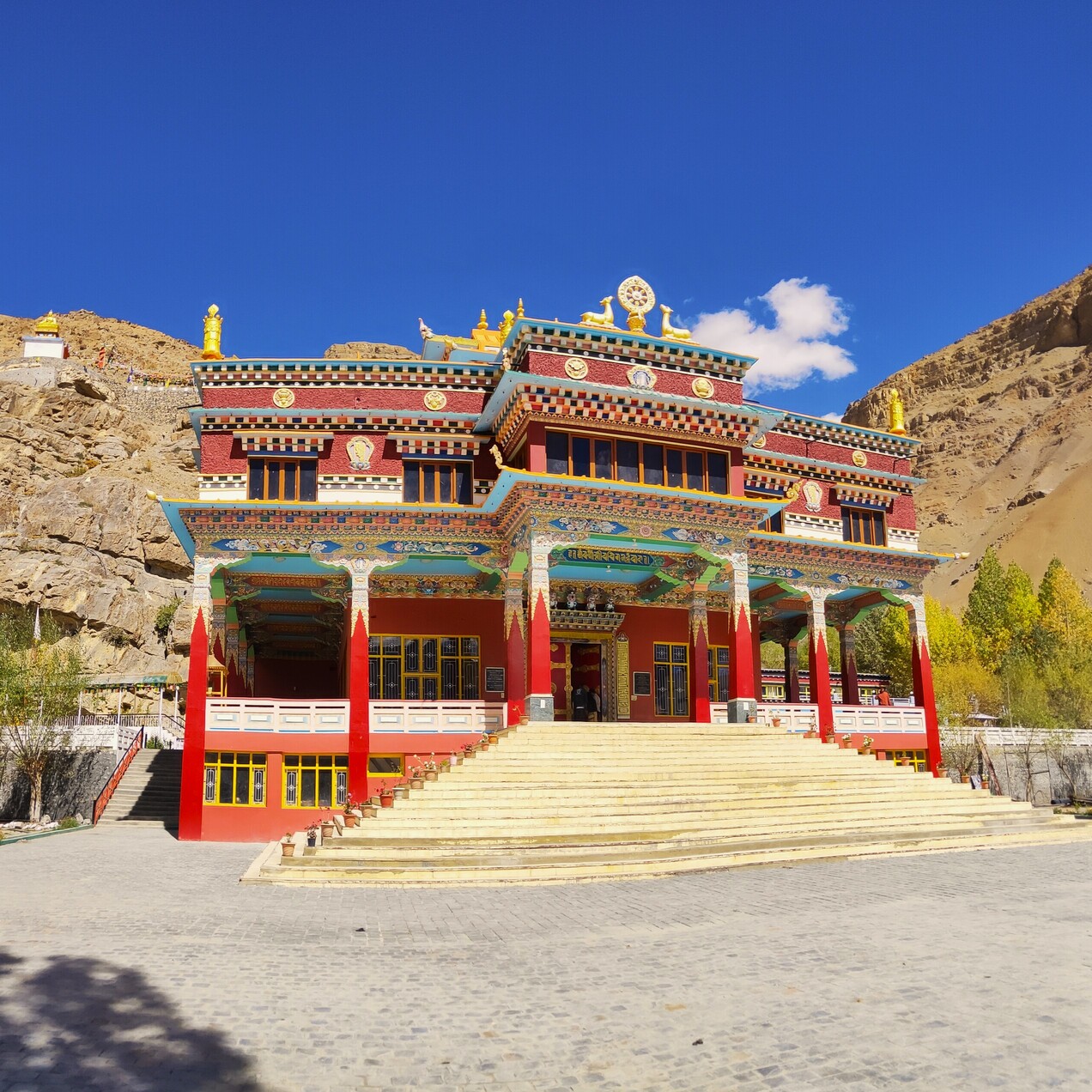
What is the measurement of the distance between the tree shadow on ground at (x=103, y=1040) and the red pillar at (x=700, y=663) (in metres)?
19.8

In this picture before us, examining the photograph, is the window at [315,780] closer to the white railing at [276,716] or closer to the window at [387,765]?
the window at [387,765]

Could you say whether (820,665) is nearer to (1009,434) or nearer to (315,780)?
(315,780)

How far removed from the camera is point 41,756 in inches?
1056

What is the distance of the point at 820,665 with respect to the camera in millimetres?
29844

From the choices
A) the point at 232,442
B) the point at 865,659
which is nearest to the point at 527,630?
the point at 232,442

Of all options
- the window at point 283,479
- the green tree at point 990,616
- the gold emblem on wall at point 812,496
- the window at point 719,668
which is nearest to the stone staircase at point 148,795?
the window at point 283,479

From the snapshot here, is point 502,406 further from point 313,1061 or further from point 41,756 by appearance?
point 313,1061

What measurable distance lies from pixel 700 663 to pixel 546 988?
Answer: 19.4 meters

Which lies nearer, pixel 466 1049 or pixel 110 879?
pixel 466 1049

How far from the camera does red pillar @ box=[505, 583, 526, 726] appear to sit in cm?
2467

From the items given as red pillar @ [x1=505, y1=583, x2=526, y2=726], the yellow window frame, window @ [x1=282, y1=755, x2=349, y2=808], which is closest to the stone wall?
the yellow window frame

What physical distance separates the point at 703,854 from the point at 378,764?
34.2 ft

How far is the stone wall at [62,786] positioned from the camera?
27.7 m

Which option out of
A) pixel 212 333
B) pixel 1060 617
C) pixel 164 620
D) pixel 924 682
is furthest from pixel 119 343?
pixel 924 682
